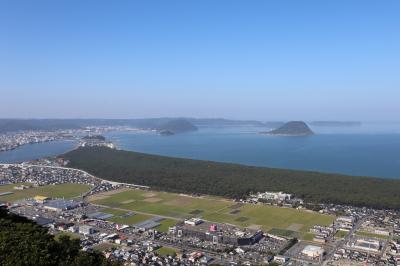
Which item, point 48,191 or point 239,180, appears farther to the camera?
point 239,180

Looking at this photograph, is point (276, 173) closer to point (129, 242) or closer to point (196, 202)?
point (196, 202)

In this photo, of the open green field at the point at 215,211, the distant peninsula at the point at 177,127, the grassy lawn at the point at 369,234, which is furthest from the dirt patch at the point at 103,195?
the distant peninsula at the point at 177,127

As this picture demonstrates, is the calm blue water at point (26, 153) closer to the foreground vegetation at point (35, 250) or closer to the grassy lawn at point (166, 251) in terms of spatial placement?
the grassy lawn at point (166, 251)

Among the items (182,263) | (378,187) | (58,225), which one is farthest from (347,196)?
(58,225)

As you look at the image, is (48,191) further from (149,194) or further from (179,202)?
(179,202)

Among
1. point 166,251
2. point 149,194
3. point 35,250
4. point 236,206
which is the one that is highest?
point 35,250

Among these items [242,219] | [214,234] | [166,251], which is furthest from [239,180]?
[166,251]

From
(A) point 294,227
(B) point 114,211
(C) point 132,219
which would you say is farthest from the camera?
(B) point 114,211

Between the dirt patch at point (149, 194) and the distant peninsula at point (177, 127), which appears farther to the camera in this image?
the distant peninsula at point (177, 127)
